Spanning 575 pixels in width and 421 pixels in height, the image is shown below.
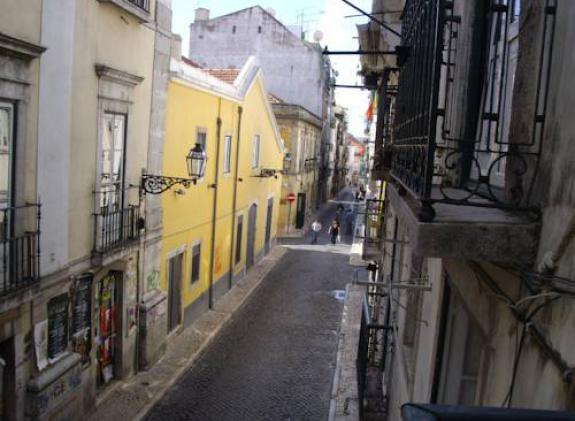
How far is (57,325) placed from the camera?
9305mm

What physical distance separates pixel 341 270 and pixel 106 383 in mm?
13860

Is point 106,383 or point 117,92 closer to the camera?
point 117,92

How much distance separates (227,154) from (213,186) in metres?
1.90

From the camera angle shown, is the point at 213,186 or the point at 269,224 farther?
the point at 269,224

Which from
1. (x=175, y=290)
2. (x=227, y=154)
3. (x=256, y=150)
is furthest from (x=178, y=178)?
(x=256, y=150)

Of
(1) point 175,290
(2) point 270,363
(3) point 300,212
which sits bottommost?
(2) point 270,363

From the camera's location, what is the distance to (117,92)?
10438 millimetres

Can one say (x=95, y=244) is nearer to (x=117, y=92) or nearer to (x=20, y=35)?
(x=117, y=92)

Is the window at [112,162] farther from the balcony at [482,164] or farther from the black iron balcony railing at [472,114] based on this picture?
the balcony at [482,164]

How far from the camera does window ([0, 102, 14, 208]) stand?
7727 mm

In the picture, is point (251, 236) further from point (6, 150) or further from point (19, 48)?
point (19, 48)

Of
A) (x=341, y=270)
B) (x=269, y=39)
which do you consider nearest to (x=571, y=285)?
(x=341, y=270)

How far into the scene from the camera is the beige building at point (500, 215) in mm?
2551

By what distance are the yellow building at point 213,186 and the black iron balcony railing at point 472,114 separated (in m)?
8.32
